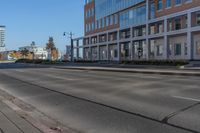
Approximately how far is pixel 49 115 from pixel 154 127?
12.3 feet

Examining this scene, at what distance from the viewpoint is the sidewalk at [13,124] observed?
7.47 metres

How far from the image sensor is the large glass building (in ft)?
176

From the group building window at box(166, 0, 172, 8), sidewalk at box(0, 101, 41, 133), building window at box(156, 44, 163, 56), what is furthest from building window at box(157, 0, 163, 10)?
sidewalk at box(0, 101, 41, 133)

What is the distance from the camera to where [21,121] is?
28.1 feet

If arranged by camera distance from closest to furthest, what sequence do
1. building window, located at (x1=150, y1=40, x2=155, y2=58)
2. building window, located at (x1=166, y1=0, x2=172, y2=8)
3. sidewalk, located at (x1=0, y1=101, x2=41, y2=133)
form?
sidewalk, located at (x1=0, y1=101, x2=41, y2=133), building window, located at (x1=166, y1=0, x2=172, y2=8), building window, located at (x1=150, y1=40, x2=155, y2=58)

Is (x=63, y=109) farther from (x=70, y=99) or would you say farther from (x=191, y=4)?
(x=191, y=4)

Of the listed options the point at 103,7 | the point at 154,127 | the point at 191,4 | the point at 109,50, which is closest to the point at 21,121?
the point at 154,127

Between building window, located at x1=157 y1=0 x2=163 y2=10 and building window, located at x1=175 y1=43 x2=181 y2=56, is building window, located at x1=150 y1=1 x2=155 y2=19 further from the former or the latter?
building window, located at x1=175 y1=43 x2=181 y2=56

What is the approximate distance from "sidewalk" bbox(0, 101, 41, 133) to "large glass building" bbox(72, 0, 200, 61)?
145ft

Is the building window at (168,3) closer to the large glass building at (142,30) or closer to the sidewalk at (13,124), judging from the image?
the large glass building at (142,30)

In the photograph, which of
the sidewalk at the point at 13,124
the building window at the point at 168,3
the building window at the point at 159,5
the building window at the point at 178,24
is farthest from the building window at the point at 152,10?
the sidewalk at the point at 13,124

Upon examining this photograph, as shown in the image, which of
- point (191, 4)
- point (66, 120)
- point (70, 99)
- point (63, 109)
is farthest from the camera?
point (191, 4)

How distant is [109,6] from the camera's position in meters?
86.0

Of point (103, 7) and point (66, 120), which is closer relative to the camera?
point (66, 120)
